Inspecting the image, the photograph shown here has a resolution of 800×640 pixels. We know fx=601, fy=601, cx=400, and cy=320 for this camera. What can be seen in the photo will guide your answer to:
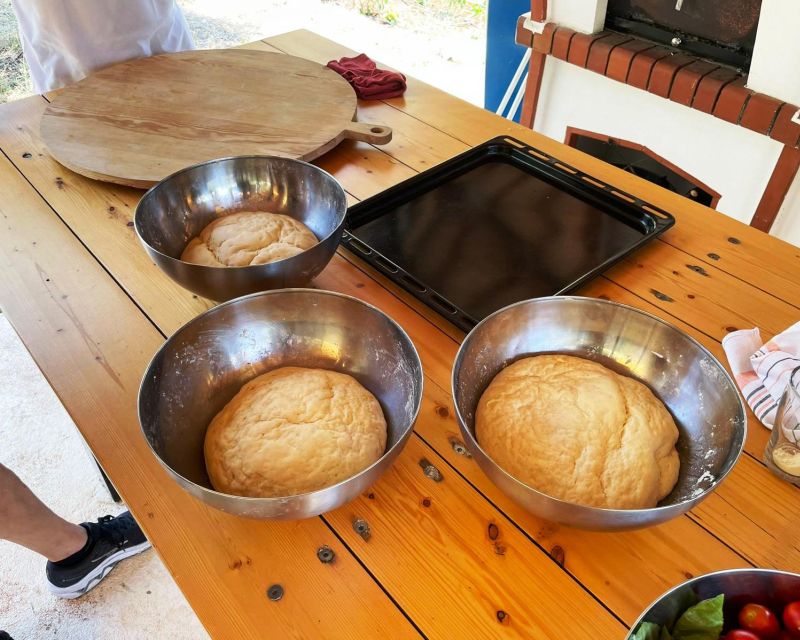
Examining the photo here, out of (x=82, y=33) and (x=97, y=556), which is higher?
(x=82, y=33)

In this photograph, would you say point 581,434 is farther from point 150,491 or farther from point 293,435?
point 150,491

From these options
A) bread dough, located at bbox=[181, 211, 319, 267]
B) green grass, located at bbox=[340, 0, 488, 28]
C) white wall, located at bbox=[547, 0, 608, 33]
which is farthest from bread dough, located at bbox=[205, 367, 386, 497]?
green grass, located at bbox=[340, 0, 488, 28]

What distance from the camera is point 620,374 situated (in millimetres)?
848

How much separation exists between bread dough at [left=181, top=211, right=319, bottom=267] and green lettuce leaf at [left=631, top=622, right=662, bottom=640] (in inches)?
26.9

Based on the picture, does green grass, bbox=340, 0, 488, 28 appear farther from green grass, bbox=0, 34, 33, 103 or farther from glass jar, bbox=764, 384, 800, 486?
glass jar, bbox=764, 384, 800, 486

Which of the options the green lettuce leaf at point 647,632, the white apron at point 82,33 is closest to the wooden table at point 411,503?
the green lettuce leaf at point 647,632

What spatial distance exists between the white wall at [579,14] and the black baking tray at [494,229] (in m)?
1.12

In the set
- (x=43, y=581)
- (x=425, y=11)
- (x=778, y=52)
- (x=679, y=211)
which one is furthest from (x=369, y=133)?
(x=425, y=11)

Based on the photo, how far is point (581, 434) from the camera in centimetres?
73

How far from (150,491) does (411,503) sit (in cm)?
33

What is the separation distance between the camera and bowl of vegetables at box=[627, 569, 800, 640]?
53 centimetres

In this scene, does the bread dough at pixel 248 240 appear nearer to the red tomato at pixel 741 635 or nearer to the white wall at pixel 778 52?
the red tomato at pixel 741 635

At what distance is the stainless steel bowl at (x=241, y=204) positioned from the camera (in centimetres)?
93

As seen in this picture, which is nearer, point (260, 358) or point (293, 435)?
point (293, 435)
